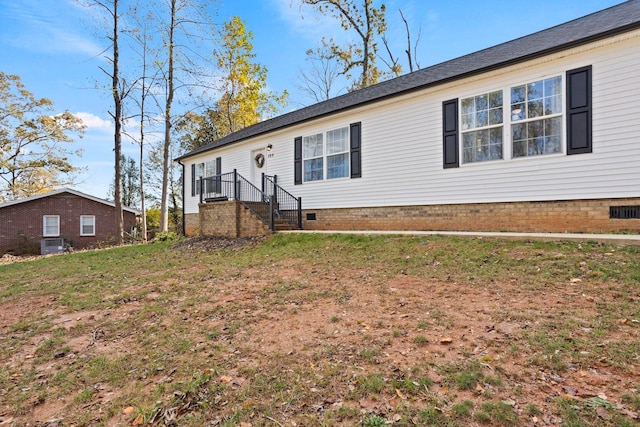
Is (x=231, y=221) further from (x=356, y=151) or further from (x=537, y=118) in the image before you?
(x=537, y=118)

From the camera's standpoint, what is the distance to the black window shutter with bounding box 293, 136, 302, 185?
11859 millimetres

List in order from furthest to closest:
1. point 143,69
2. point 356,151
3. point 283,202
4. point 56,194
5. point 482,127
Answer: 1. point 56,194
2. point 143,69
3. point 283,202
4. point 356,151
5. point 482,127

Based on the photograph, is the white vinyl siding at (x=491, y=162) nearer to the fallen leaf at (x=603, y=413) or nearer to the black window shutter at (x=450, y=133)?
the black window shutter at (x=450, y=133)

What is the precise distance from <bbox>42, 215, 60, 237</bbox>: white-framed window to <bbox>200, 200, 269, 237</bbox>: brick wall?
14457mm

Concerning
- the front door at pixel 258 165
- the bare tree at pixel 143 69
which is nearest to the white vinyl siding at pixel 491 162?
the front door at pixel 258 165

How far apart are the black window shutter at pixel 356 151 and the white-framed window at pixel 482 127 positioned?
302 cm

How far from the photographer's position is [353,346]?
125 inches

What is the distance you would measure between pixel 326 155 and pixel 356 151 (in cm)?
120

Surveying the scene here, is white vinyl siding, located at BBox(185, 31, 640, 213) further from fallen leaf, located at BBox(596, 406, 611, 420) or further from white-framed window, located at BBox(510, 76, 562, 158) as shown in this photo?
fallen leaf, located at BBox(596, 406, 611, 420)

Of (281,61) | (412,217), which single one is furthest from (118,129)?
(412,217)

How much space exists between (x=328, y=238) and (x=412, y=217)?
2386 mm

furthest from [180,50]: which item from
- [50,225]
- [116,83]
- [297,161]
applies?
[50,225]

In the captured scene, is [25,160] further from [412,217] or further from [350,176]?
[412,217]

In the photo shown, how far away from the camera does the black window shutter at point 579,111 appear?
6.61 metres
